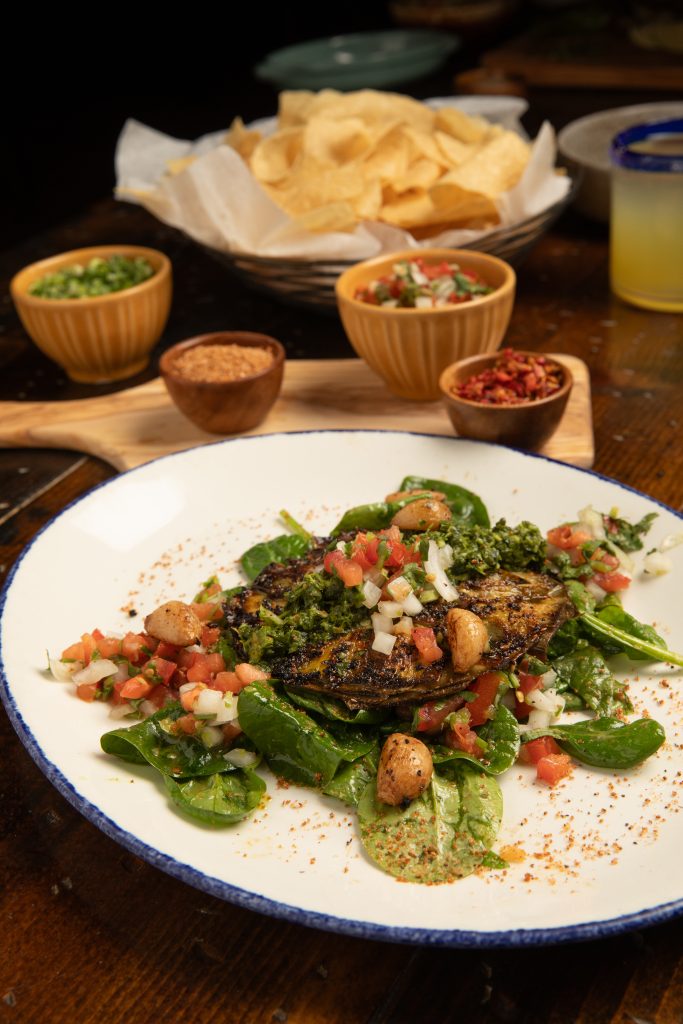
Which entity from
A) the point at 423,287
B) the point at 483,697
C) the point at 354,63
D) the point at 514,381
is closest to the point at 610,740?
the point at 483,697

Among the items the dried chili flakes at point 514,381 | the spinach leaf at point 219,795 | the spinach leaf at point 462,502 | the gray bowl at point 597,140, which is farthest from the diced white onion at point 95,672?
the gray bowl at point 597,140

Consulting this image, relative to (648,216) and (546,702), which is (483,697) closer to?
(546,702)

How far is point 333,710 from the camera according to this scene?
205cm

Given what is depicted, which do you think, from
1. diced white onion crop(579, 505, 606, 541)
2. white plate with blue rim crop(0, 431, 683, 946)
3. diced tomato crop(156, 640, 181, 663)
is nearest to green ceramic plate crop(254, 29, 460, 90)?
white plate with blue rim crop(0, 431, 683, 946)

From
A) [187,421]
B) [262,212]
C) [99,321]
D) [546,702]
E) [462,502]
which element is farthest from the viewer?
[262,212]

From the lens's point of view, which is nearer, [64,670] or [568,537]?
[64,670]

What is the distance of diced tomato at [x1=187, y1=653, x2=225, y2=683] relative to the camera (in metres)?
2.17

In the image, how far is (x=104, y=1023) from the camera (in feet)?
5.47

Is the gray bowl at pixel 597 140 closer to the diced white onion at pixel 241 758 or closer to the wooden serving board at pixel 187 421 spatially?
the wooden serving board at pixel 187 421

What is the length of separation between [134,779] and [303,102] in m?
3.54

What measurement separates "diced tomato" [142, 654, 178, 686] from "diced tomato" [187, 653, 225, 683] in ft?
0.13

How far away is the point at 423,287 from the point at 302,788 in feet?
6.52

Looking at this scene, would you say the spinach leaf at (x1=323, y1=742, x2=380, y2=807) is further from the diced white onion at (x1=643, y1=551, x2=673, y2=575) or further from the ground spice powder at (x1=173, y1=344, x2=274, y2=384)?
the ground spice powder at (x1=173, y1=344, x2=274, y2=384)

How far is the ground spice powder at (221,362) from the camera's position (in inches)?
131
